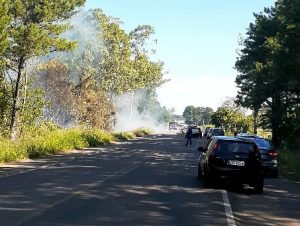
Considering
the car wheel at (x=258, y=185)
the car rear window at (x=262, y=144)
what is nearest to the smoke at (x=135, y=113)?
the car rear window at (x=262, y=144)

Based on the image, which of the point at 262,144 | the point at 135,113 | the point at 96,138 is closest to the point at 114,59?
the point at 96,138

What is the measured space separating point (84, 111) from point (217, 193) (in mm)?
38598

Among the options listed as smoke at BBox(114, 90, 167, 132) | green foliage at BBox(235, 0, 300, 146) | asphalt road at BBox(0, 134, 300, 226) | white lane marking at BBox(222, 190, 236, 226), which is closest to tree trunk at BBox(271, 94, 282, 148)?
green foliage at BBox(235, 0, 300, 146)

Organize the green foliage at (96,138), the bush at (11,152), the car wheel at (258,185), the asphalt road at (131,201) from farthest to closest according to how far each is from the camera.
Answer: the green foliage at (96,138) < the bush at (11,152) < the car wheel at (258,185) < the asphalt road at (131,201)

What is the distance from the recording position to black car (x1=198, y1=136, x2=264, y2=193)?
14.8m

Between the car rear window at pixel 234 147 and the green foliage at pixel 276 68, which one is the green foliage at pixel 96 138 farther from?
the car rear window at pixel 234 147

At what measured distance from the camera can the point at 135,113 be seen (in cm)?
13012

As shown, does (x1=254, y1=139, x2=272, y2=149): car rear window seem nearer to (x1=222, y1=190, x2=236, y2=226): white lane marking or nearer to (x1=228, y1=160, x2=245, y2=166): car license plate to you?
(x1=228, y1=160, x2=245, y2=166): car license plate

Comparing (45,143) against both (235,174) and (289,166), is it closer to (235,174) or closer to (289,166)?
(289,166)

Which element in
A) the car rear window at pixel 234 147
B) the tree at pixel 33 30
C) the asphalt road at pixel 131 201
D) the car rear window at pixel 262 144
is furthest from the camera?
the tree at pixel 33 30

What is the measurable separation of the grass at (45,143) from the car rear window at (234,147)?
11.0m

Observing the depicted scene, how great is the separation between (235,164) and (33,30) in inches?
671

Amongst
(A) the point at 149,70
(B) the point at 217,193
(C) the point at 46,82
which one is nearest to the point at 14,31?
(B) the point at 217,193

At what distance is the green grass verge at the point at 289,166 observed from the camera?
2138 centimetres
